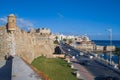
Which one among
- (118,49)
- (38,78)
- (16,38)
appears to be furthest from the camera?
(118,49)

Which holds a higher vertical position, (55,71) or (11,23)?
(11,23)

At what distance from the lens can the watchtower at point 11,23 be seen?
24014 mm

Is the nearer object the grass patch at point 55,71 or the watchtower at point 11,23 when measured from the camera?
the watchtower at point 11,23

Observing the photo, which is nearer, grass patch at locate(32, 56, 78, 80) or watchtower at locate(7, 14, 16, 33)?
watchtower at locate(7, 14, 16, 33)

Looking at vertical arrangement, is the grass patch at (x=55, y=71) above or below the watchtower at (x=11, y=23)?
below

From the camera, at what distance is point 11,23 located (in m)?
24.1

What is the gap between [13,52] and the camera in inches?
960

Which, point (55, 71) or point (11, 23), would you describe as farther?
point (55, 71)

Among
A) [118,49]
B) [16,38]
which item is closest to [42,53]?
[118,49]

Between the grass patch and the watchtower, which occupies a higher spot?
the watchtower

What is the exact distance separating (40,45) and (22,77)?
38755mm

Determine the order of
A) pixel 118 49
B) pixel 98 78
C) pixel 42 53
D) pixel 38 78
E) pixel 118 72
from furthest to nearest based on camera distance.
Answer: pixel 118 49
pixel 42 53
pixel 118 72
pixel 98 78
pixel 38 78

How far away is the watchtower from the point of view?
945 inches

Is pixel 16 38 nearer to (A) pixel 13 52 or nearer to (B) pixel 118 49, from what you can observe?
(A) pixel 13 52
